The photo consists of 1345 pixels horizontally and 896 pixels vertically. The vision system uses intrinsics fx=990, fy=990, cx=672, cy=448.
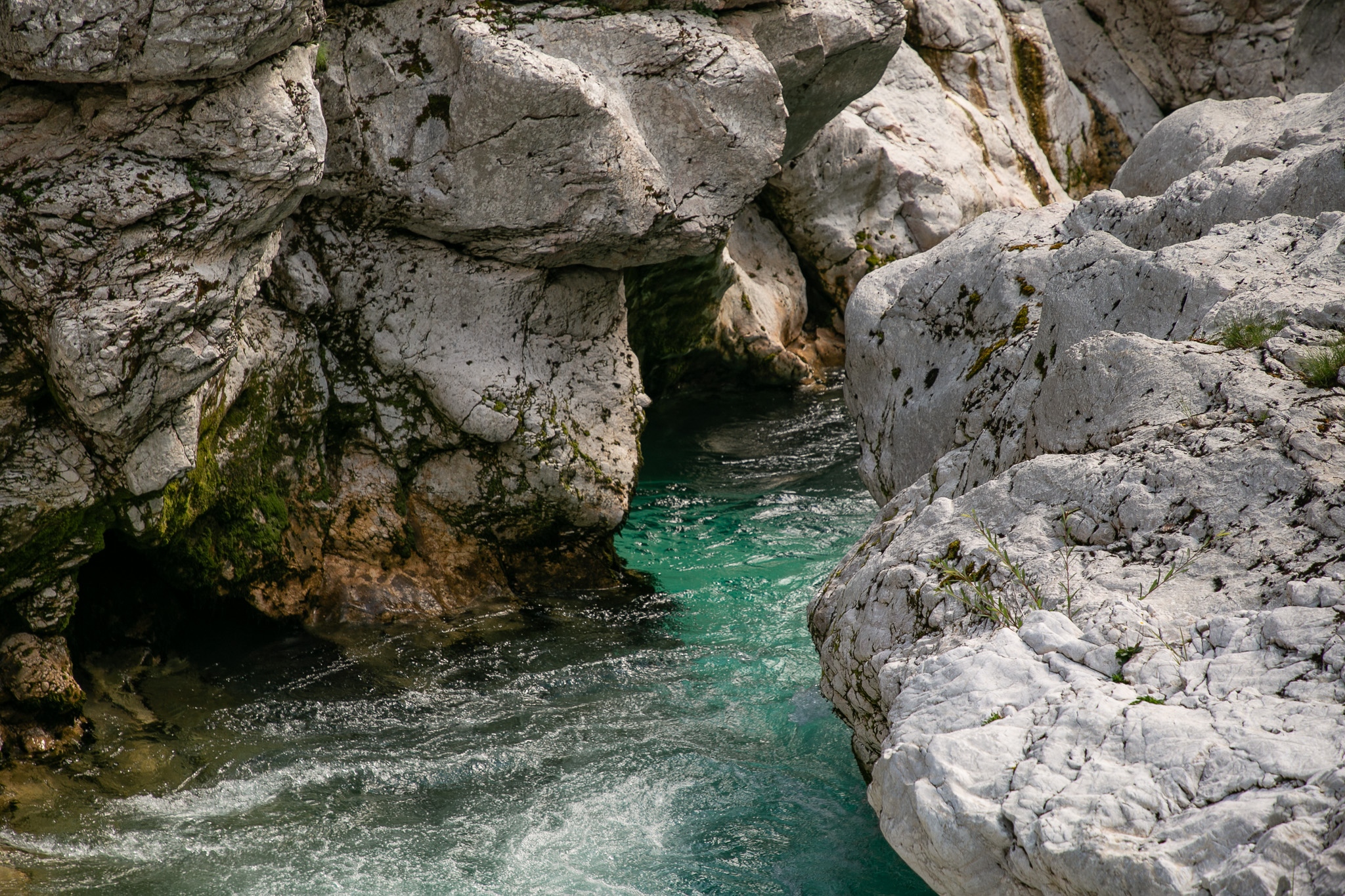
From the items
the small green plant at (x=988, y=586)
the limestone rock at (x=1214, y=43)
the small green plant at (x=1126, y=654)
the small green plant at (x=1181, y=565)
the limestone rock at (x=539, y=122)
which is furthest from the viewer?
the limestone rock at (x=1214, y=43)

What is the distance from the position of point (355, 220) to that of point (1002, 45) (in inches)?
577

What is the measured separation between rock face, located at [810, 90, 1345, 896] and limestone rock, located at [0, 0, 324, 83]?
458 centimetres

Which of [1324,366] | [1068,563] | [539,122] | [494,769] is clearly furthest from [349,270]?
[1324,366]

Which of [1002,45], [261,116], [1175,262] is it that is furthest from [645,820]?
[1002,45]

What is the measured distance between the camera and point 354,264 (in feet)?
27.9

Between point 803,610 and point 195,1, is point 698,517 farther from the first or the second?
point 195,1

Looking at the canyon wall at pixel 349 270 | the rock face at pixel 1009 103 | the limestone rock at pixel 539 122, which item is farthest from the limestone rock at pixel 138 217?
the rock face at pixel 1009 103

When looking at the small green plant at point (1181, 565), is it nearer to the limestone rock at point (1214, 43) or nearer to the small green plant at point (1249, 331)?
the small green plant at point (1249, 331)

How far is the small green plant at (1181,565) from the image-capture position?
11.9 feet

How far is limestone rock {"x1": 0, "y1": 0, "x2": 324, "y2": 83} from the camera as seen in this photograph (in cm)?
516

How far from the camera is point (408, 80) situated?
793cm

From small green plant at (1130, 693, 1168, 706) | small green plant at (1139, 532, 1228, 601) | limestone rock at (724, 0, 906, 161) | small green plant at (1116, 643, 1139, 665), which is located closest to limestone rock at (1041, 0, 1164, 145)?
limestone rock at (724, 0, 906, 161)

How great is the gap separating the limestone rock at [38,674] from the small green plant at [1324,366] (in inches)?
290

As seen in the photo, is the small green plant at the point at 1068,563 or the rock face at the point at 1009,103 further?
the rock face at the point at 1009,103
